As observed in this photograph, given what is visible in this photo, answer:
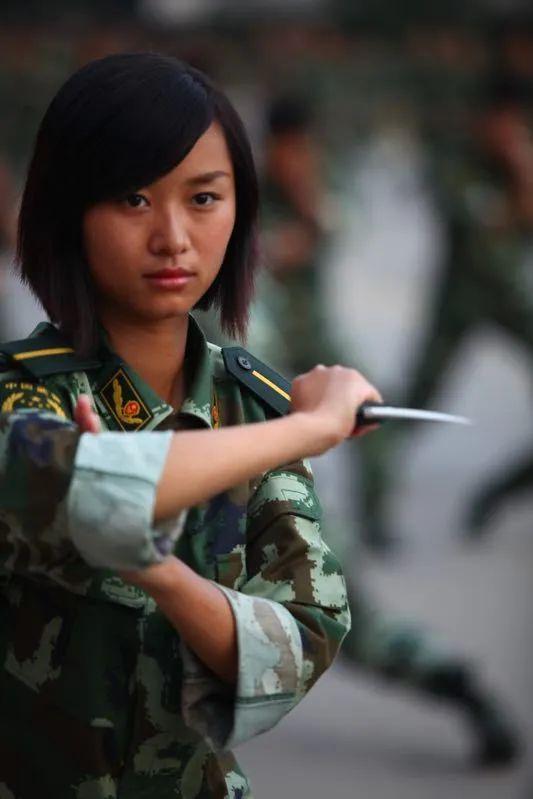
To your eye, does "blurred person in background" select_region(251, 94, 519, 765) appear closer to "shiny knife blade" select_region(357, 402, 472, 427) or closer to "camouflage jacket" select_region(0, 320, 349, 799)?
"camouflage jacket" select_region(0, 320, 349, 799)

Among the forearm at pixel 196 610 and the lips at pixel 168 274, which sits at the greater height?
the lips at pixel 168 274

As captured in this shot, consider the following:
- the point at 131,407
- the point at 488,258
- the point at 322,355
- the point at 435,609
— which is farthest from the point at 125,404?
the point at 488,258

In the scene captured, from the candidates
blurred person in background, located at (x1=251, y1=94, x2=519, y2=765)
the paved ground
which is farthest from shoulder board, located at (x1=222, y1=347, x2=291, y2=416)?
the paved ground

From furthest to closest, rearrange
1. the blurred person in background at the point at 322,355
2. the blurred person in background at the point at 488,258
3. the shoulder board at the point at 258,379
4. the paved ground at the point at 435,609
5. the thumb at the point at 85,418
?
the blurred person in background at the point at 488,258 < the paved ground at the point at 435,609 < the blurred person in background at the point at 322,355 < the shoulder board at the point at 258,379 < the thumb at the point at 85,418

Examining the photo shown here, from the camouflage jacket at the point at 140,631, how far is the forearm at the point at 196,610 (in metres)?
0.01

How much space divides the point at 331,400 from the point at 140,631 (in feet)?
1.05

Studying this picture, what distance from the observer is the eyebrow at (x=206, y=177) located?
202cm

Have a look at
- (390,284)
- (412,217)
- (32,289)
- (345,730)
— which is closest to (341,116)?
(390,284)

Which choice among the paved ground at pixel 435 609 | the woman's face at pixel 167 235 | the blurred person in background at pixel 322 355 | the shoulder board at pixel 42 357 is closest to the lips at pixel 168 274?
the woman's face at pixel 167 235

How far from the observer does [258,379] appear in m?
2.16

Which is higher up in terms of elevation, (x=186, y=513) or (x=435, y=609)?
(x=186, y=513)

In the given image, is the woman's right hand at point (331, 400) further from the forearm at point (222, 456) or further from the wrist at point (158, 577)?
the wrist at point (158, 577)

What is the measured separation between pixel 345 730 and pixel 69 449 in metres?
4.13

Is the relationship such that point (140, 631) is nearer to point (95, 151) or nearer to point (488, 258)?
point (95, 151)
